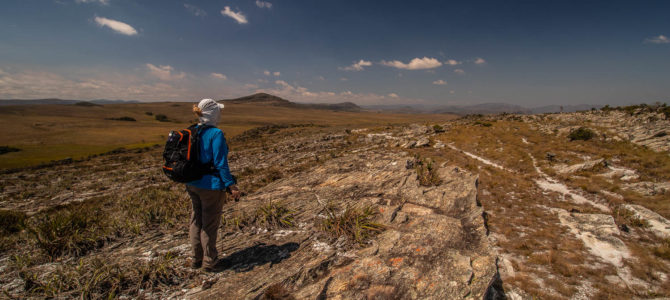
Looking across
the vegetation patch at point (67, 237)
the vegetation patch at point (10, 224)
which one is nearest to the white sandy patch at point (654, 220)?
the vegetation patch at point (67, 237)

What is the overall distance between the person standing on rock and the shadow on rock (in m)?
0.41

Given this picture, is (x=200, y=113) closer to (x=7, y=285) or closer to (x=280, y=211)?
(x=280, y=211)

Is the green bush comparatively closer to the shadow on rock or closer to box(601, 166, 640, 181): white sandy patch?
box(601, 166, 640, 181): white sandy patch

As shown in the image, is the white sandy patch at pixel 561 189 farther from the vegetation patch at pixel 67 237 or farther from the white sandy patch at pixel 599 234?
the vegetation patch at pixel 67 237

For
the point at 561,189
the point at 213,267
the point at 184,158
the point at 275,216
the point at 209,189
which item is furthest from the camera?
the point at 561,189

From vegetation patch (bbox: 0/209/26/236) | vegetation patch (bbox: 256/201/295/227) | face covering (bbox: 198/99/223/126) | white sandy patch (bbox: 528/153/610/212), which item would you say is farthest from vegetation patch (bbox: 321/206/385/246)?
white sandy patch (bbox: 528/153/610/212)

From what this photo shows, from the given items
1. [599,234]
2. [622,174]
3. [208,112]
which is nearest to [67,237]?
[208,112]

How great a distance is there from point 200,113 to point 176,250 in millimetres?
3646

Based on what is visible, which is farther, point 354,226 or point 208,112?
point 354,226

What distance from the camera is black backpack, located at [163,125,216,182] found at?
4.23 meters

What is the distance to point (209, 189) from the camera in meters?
4.49

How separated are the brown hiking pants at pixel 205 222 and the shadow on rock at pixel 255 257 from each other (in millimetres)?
442

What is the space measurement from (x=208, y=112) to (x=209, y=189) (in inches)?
62.8

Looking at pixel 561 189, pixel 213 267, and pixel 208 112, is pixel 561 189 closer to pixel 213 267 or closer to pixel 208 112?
pixel 213 267
